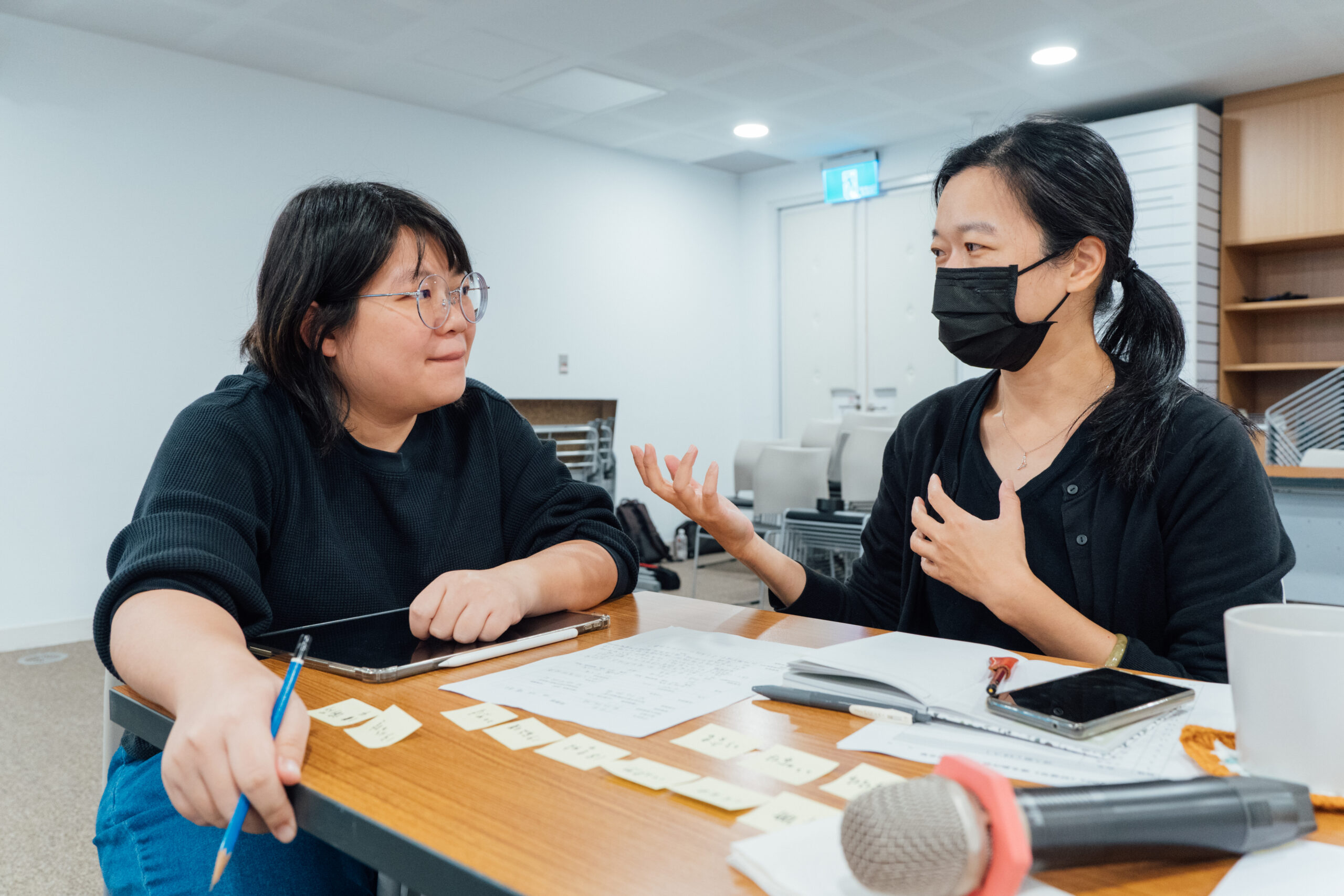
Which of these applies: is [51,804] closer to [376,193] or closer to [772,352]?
[376,193]

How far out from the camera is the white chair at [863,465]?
4.08 metres

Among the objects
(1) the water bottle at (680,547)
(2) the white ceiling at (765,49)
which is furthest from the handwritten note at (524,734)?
(1) the water bottle at (680,547)

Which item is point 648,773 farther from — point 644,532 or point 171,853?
point 644,532

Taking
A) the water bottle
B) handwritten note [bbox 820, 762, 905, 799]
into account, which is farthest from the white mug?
the water bottle

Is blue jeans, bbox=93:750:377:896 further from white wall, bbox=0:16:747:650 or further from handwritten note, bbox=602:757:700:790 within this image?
white wall, bbox=0:16:747:650

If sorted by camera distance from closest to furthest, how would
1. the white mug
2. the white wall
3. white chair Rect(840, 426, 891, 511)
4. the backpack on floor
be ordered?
1. the white mug
2. white chair Rect(840, 426, 891, 511)
3. the white wall
4. the backpack on floor

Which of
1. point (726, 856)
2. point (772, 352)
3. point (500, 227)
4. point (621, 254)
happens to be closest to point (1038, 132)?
point (726, 856)

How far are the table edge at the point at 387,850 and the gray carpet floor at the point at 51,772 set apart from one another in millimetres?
1246

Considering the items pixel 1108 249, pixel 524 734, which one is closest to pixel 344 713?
pixel 524 734

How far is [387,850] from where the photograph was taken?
2.01 ft

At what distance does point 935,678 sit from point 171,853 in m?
0.76

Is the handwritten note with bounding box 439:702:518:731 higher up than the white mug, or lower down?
lower down

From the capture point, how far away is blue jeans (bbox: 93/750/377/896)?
934mm

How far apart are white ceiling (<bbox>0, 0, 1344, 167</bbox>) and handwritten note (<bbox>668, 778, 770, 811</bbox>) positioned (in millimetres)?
4055
